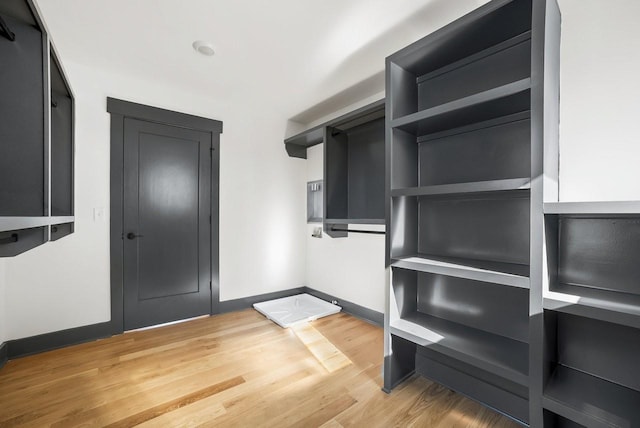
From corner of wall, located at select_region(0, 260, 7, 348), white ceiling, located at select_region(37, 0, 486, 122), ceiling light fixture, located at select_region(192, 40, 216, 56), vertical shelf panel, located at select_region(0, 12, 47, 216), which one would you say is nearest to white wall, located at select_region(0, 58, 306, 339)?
corner of wall, located at select_region(0, 260, 7, 348)

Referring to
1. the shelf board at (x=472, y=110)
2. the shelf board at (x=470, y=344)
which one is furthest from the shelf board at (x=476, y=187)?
the shelf board at (x=470, y=344)

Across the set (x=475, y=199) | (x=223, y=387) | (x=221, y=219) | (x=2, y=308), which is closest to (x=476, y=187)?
(x=475, y=199)

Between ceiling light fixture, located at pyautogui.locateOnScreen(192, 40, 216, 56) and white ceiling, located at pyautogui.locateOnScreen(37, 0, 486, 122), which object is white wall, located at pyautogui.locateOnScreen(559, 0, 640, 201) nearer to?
white ceiling, located at pyautogui.locateOnScreen(37, 0, 486, 122)

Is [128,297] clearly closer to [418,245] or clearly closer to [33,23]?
[33,23]

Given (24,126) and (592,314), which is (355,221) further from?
(24,126)

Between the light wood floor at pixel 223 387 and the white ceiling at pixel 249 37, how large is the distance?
2.44m

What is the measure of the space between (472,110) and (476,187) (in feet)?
1.52

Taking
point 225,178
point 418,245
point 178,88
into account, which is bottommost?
point 418,245

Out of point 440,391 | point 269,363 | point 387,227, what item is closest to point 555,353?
point 440,391

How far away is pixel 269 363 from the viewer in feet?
7.19

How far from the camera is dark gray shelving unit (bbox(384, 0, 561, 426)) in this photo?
1.31 m

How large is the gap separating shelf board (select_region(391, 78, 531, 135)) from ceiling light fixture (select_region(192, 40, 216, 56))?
156 centimetres

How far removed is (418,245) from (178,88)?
2.84 meters

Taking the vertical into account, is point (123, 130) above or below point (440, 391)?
above
